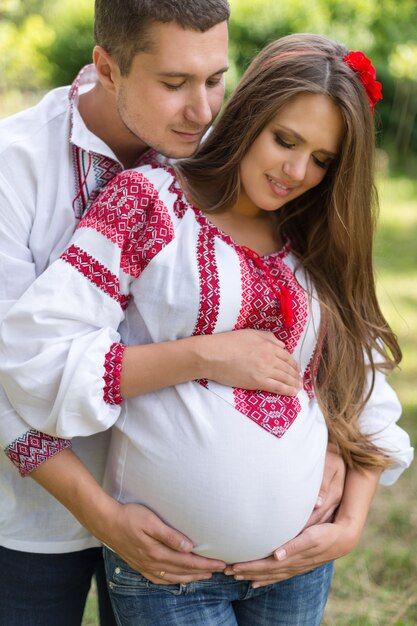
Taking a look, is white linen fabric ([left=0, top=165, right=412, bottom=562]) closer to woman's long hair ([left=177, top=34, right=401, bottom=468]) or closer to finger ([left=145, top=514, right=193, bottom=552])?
finger ([left=145, top=514, right=193, bottom=552])

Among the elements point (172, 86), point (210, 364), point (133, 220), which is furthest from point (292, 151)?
point (210, 364)

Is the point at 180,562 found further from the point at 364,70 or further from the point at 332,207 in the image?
the point at 364,70

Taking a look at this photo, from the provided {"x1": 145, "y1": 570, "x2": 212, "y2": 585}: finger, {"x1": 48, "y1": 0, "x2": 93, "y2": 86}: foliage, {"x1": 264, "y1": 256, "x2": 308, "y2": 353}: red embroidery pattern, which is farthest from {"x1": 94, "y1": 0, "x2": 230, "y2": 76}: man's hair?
{"x1": 48, "y1": 0, "x2": 93, "y2": 86}: foliage

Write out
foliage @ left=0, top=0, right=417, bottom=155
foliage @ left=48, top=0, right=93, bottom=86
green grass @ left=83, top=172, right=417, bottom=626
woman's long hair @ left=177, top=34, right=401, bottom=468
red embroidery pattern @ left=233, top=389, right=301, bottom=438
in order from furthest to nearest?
foliage @ left=48, top=0, right=93, bottom=86 → foliage @ left=0, top=0, right=417, bottom=155 → green grass @ left=83, top=172, right=417, bottom=626 → woman's long hair @ left=177, top=34, right=401, bottom=468 → red embroidery pattern @ left=233, top=389, right=301, bottom=438

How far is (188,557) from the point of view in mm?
1934

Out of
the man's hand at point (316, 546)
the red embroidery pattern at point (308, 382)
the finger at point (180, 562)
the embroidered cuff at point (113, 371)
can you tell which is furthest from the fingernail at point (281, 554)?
the embroidered cuff at point (113, 371)

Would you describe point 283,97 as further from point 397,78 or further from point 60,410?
point 397,78

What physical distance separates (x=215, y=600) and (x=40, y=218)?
37.8 inches

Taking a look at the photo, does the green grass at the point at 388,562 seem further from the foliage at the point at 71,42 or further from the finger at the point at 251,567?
the foliage at the point at 71,42

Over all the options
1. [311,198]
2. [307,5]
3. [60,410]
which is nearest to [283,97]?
[311,198]

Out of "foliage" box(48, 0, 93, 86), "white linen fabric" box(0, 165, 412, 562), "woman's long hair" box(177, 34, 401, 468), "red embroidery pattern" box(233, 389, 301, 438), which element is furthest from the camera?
"foliage" box(48, 0, 93, 86)

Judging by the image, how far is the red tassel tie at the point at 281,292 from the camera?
2.06m

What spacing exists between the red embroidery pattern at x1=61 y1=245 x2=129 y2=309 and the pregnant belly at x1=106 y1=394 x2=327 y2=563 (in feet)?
1.06

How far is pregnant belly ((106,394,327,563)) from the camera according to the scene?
6.27ft
